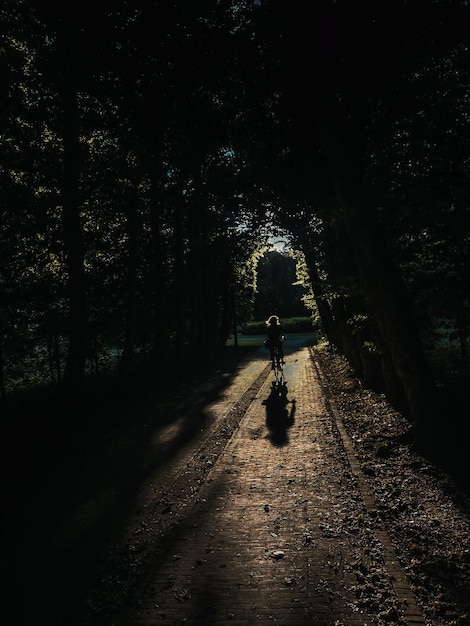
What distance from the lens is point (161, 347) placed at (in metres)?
18.1

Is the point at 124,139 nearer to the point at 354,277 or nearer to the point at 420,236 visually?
the point at 354,277

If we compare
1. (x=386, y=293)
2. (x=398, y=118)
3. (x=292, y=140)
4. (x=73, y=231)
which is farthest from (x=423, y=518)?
(x=73, y=231)

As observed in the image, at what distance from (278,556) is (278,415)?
6655mm

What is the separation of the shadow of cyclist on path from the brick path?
132 cm

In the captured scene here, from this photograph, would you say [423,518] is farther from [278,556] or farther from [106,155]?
[106,155]

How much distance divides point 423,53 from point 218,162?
6840 millimetres

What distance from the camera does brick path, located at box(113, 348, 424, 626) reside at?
10.8 ft

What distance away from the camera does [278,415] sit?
1073cm

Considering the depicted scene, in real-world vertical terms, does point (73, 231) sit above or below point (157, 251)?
below

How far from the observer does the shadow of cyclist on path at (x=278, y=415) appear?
8.64 metres

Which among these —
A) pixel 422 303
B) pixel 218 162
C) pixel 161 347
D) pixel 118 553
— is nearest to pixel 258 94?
pixel 218 162

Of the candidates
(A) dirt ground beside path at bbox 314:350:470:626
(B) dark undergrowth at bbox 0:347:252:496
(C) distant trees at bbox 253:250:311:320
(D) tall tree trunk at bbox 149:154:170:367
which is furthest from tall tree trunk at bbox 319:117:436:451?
(C) distant trees at bbox 253:250:311:320

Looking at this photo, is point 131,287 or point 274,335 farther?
point 131,287

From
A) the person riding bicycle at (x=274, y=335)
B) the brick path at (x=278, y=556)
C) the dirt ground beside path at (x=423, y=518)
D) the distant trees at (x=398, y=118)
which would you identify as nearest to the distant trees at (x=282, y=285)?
the person riding bicycle at (x=274, y=335)
